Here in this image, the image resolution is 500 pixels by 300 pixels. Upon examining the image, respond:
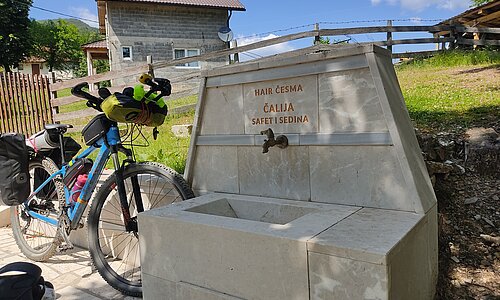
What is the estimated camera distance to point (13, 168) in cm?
308

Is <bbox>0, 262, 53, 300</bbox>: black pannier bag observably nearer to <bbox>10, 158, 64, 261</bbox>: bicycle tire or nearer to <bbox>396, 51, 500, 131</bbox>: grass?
<bbox>10, 158, 64, 261</bbox>: bicycle tire

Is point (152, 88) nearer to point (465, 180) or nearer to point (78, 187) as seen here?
point (78, 187)

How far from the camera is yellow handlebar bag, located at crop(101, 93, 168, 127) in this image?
7.82 feet

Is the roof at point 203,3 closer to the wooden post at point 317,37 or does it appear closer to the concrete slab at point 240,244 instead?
the wooden post at point 317,37

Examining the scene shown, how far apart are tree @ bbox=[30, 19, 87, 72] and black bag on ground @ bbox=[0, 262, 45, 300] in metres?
42.2

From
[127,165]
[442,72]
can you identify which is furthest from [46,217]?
[442,72]

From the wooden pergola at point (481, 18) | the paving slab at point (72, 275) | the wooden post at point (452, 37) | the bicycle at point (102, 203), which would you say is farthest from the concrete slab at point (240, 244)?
the wooden pergola at point (481, 18)

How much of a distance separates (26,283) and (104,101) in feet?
3.72

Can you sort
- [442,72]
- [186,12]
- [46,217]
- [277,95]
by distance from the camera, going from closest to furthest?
[277,95] → [46,217] → [442,72] → [186,12]

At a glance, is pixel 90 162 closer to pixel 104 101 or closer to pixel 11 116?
pixel 104 101

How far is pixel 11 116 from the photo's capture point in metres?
7.15

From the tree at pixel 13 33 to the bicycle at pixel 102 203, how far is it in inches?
949

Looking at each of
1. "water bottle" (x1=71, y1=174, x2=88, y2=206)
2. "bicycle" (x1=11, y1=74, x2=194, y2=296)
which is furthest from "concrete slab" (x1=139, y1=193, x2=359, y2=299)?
"water bottle" (x1=71, y1=174, x2=88, y2=206)

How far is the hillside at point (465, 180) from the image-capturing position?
229 centimetres
